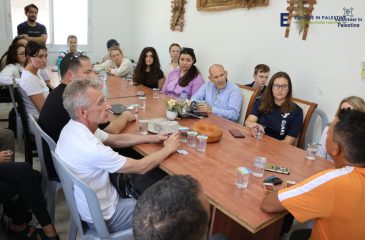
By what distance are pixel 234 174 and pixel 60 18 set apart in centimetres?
564

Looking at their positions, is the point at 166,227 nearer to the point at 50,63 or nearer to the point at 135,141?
the point at 135,141

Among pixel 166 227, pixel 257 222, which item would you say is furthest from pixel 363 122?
pixel 166 227

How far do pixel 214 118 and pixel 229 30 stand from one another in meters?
1.92

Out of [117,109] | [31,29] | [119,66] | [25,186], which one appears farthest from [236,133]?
[31,29]

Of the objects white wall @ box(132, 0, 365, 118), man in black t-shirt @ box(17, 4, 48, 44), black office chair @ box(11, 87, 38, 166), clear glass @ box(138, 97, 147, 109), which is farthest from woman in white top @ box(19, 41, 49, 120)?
man in black t-shirt @ box(17, 4, 48, 44)

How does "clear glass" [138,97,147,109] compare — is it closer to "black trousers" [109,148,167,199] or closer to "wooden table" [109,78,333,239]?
"wooden table" [109,78,333,239]

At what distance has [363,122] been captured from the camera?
3.77 ft

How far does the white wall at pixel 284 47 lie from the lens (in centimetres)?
275

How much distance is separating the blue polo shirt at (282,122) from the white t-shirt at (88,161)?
1.54 m

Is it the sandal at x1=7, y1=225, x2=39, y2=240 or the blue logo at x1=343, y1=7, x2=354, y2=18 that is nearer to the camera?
the sandal at x1=7, y1=225, x2=39, y2=240

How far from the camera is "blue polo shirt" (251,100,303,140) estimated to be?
2484mm

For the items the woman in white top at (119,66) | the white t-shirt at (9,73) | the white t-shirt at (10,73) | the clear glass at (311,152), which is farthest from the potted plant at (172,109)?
the woman in white top at (119,66)

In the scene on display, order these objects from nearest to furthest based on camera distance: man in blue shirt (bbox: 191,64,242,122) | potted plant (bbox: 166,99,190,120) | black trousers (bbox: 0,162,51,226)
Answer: black trousers (bbox: 0,162,51,226)
potted plant (bbox: 166,99,190,120)
man in blue shirt (bbox: 191,64,242,122)

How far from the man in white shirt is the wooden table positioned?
0.68 ft
